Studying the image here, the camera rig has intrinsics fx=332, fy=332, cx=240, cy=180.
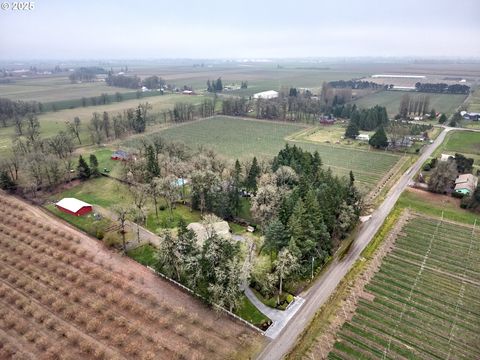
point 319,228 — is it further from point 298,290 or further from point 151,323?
point 151,323

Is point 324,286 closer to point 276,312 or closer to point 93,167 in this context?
point 276,312

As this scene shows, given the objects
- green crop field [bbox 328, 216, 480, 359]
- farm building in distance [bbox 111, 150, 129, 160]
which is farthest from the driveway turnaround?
farm building in distance [bbox 111, 150, 129, 160]

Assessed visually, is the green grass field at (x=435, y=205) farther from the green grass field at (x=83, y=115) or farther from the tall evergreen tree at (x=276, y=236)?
the green grass field at (x=83, y=115)

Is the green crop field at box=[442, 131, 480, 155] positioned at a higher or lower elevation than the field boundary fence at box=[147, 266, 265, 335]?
higher

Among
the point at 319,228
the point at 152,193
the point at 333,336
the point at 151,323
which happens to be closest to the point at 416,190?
the point at 319,228

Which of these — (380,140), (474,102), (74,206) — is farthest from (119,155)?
(474,102)

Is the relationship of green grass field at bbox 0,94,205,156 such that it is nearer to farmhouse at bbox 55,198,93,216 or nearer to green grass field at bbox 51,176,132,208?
green grass field at bbox 51,176,132,208
